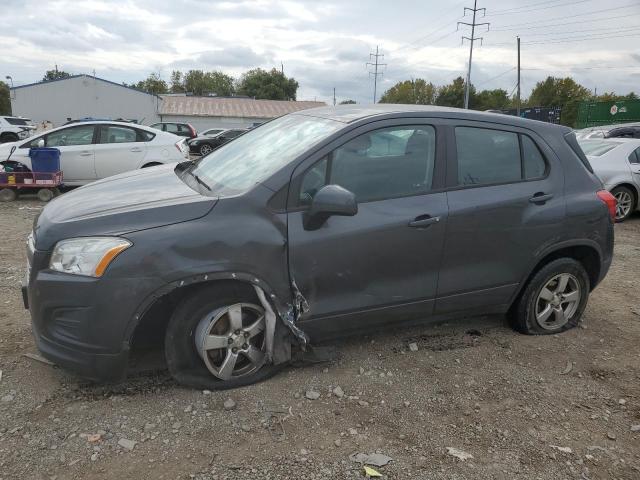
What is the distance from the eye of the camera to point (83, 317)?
2.63 meters

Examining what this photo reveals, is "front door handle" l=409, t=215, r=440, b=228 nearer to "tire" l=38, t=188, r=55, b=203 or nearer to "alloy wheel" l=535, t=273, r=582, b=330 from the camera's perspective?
"alloy wheel" l=535, t=273, r=582, b=330

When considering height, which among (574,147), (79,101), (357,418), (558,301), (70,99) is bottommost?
(357,418)

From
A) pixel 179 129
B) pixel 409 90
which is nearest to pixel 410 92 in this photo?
pixel 409 90

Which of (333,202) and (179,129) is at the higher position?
(179,129)

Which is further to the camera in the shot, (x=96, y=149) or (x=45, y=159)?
(x=96, y=149)

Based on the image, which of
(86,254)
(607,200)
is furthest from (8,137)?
(607,200)

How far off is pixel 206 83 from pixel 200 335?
111m

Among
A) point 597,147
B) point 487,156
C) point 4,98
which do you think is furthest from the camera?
point 4,98

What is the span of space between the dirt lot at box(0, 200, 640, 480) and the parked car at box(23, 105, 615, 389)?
0.89 feet

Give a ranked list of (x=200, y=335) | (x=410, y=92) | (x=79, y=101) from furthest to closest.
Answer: (x=410, y=92), (x=79, y=101), (x=200, y=335)

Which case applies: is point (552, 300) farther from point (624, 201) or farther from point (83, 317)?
point (624, 201)

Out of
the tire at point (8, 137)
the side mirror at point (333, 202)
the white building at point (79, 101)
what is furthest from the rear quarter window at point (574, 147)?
the white building at point (79, 101)

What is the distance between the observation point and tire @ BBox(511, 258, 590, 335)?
12.5ft

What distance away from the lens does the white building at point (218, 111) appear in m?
52.8
